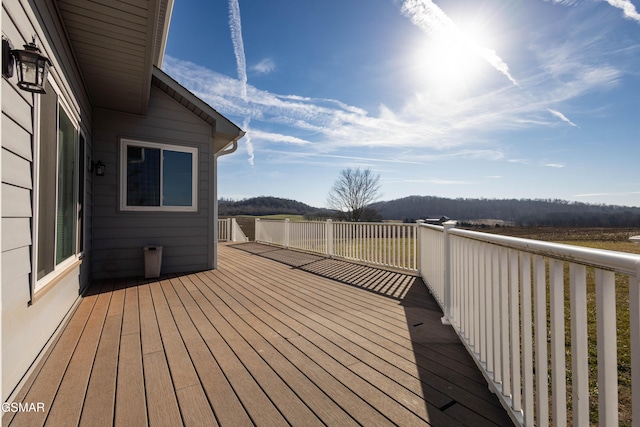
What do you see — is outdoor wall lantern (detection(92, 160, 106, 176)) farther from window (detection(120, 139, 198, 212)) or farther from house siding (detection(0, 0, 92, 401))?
house siding (detection(0, 0, 92, 401))

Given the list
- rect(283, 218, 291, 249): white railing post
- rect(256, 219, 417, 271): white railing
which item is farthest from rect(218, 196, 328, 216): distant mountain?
rect(256, 219, 417, 271): white railing

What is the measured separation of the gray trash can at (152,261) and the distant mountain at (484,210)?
7325mm

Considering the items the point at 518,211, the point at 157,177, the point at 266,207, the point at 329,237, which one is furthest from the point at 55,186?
the point at 266,207

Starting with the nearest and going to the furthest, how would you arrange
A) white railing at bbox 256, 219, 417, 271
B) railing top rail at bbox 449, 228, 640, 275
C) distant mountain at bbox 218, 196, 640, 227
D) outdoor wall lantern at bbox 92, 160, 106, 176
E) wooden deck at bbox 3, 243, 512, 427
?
railing top rail at bbox 449, 228, 640, 275
wooden deck at bbox 3, 243, 512, 427
outdoor wall lantern at bbox 92, 160, 106, 176
white railing at bbox 256, 219, 417, 271
distant mountain at bbox 218, 196, 640, 227

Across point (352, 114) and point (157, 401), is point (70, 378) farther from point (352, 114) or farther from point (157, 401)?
point (352, 114)

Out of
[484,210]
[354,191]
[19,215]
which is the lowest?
[19,215]

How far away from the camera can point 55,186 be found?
2.45 m

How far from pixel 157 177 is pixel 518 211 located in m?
14.9

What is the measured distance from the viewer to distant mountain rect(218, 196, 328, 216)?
22266mm

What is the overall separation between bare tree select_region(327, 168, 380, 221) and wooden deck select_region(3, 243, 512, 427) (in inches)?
787

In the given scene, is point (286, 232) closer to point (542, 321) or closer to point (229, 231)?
point (229, 231)

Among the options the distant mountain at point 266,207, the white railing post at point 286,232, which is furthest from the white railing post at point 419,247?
the distant mountain at point 266,207

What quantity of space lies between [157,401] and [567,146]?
22.2 m

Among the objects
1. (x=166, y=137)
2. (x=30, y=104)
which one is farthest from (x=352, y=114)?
(x=30, y=104)
